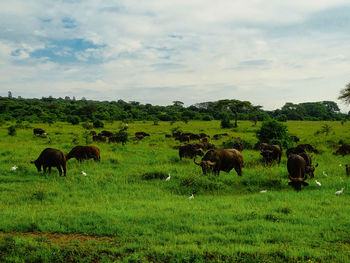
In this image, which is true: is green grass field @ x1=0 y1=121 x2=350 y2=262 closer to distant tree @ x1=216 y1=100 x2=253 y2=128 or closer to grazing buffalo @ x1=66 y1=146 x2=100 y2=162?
grazing buffalo @ x1=66 y1=146 x2=100 y2=162

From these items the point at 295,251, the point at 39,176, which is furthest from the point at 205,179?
the point at 39,176

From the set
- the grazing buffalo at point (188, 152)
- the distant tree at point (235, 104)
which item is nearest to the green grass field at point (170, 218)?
the grazing buffalo at point (188, 152)

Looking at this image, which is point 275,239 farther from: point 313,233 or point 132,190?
point 132,190

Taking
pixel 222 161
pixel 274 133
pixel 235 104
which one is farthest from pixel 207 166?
pixel 235 104

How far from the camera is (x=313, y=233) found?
21.3 feet

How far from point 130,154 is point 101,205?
1011cm

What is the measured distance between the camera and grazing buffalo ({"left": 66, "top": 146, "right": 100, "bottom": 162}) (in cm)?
1568

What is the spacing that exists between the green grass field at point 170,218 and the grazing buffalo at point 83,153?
109 inches

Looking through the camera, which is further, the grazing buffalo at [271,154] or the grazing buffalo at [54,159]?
the grazing buffalo at [271,154]

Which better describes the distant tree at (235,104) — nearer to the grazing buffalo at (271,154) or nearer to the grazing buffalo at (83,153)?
the grazing buffalo at (271,154)

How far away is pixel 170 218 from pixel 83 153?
971 centimetres

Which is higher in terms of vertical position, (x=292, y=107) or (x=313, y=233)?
(x=292, y=107)

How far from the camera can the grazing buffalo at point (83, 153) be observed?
15.7m

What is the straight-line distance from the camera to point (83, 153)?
51.8ft
